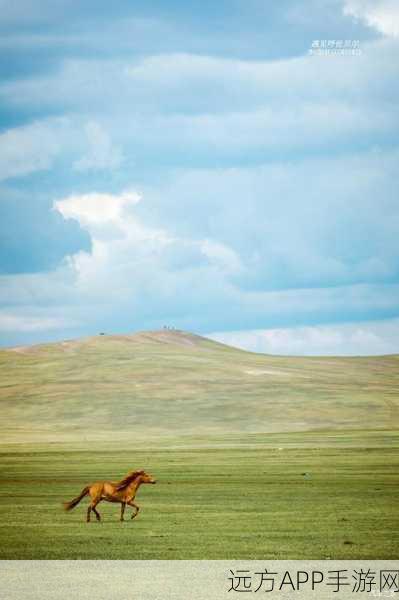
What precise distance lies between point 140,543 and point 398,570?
7790 mm

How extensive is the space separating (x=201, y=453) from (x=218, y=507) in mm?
47436

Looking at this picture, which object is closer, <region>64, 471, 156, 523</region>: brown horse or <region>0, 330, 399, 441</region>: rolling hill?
<region>64, 471, 156, 523</region>: brown horse

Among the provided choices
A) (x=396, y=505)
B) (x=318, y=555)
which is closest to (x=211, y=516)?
(x=396, y=505)

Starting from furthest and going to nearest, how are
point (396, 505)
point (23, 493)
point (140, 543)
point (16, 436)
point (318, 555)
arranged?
point (16, 436)
point (23, 493)
point (396, 505)
point (140, 543)
point (318, 555)

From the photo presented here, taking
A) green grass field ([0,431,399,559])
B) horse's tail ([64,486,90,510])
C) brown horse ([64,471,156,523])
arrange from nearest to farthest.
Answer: green grass field ([0,431,399,559])
horse's tail ([64,486,90,510])
brown horse ([64,471,156,523])

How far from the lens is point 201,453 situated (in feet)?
275

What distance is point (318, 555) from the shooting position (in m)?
22.6

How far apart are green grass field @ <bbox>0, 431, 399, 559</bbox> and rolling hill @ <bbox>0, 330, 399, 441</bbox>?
47.0 meters

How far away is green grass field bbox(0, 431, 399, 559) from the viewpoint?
24.3 metres

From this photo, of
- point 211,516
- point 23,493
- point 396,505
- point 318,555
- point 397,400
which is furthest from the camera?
point 397,400

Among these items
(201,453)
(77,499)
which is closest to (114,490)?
(77,499)

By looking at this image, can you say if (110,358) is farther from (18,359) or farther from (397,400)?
(397,400)

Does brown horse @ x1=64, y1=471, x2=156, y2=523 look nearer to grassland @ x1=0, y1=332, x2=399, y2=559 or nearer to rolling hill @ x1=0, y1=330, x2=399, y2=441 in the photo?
grassland @ x1=0, y1=332, x2=399, y2=559

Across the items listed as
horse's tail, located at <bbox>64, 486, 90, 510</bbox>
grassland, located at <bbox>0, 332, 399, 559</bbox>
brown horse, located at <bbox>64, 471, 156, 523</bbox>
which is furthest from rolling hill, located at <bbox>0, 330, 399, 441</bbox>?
brown horse, located at <bbox>64, 471, 156, 523</bbox>
